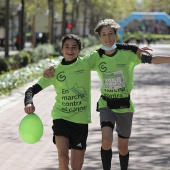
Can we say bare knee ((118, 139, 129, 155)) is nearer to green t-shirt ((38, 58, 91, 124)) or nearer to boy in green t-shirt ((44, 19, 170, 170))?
boy in green t-shirt ((44, 19, 170, 170))

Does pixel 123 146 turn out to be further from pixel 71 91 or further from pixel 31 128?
pixel 31 128

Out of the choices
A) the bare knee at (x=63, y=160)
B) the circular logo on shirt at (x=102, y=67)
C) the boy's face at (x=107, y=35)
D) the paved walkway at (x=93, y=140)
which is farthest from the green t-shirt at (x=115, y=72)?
the paved walkway at (x=93, y=140)

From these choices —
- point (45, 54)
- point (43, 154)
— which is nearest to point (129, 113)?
point (43, 154)

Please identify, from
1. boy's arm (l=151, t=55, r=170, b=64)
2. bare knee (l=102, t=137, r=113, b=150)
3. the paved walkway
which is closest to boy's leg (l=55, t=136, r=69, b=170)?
bare knee (l=102, t=137, r=113, b=150)

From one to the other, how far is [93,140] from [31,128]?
4.75m

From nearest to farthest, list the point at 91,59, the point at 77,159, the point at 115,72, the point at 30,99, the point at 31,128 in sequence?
the point at 31,128
the point at 30,99
the point at 77,159
the point at 91,59
the point at 115,72

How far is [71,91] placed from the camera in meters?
6.75

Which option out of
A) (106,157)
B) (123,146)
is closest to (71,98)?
(106,157)

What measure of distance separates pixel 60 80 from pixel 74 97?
21 centimetres

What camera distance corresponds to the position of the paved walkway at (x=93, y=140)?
356 inches

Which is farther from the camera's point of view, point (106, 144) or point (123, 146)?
point (123, 146)

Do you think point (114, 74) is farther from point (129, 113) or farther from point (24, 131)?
point (24, 131)

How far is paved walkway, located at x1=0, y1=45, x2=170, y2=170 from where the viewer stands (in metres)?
9.03

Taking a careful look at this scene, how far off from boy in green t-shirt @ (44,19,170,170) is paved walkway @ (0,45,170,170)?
53.7 inches
